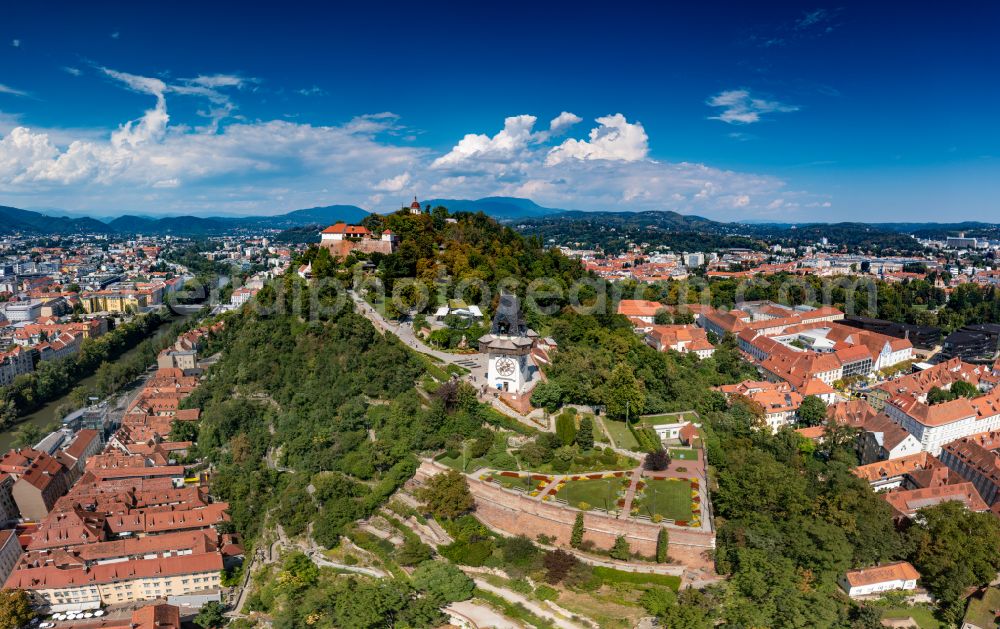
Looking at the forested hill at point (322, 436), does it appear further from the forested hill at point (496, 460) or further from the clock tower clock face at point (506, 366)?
the clock tower clock face at point (506, 366)

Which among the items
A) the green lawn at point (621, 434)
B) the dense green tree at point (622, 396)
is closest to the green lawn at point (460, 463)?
the green lawn at point (621, 434)

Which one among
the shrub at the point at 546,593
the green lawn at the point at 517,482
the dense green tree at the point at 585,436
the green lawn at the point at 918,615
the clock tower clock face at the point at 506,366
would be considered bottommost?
the green lawn at the point at 918,615

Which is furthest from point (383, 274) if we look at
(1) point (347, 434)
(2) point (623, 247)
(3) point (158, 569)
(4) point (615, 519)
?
(2) point (623, 247)

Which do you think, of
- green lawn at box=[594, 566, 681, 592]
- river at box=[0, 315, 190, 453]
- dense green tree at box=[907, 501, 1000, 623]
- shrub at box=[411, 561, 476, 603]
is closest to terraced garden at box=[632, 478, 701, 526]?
green lawn at box=[594, 566, 681, 592]

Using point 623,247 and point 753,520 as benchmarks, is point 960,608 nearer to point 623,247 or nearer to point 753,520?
point 753,520

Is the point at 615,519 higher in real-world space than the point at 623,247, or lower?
lower
